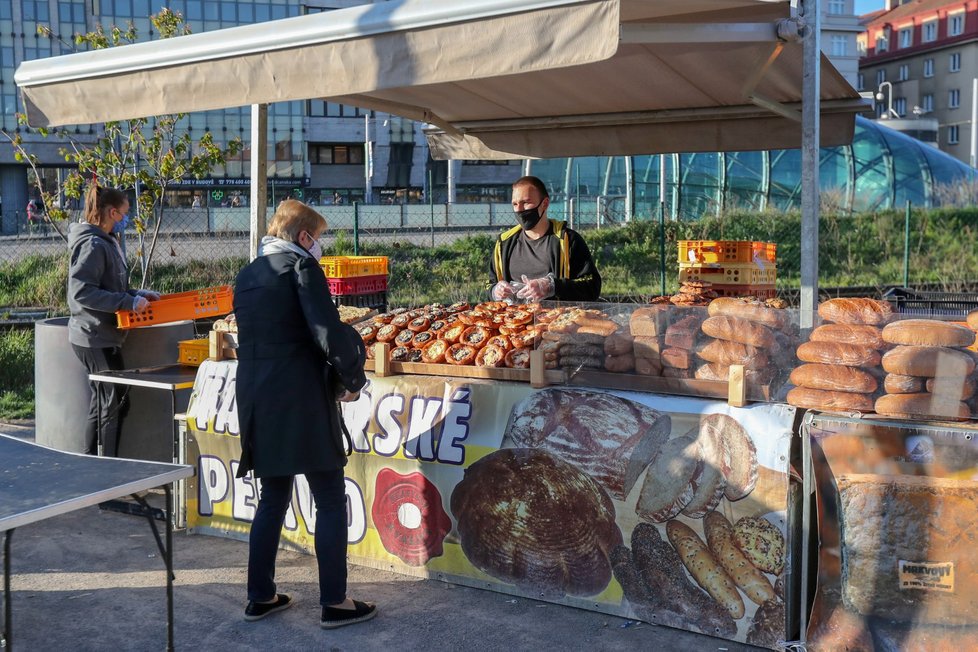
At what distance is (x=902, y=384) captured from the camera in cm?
379

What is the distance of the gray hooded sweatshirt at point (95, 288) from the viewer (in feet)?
19.3

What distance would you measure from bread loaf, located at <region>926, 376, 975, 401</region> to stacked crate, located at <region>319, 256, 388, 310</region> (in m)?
4.49

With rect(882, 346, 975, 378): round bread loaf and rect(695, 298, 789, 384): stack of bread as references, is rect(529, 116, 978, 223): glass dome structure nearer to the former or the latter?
rect(695, 298, 789, 384): stack of bread

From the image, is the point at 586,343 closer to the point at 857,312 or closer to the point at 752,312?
the point at 752,312

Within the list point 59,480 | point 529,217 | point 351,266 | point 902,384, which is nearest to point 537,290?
point 529,217

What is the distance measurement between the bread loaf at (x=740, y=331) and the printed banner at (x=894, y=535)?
0.44 meters

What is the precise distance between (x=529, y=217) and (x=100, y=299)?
9.14ft

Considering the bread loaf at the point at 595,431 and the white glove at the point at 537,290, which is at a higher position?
the white glove at the point at 537,290

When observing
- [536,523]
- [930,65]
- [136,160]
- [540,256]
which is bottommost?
[536,523]

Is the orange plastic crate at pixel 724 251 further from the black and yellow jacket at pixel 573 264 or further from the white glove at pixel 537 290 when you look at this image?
the white glove at pixel 537 290

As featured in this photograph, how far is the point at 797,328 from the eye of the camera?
4129 millimetres

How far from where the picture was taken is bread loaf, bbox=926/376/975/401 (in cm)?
371

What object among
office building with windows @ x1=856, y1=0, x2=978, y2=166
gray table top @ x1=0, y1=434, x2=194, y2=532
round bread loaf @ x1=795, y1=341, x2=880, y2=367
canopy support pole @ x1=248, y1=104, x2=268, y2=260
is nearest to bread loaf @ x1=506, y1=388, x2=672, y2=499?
round bread loaf @ x1=795, y1=341, x2=880, y2=367

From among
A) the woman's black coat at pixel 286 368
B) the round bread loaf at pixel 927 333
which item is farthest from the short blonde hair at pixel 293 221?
the round bread loaf at pixel 927 333
